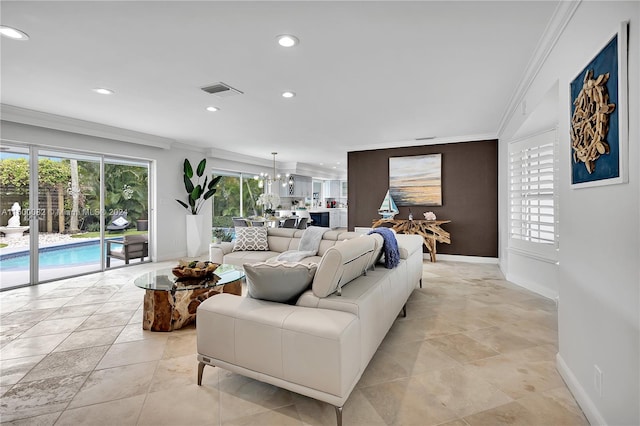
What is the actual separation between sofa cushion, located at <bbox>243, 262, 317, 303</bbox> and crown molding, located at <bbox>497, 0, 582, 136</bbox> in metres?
2.29

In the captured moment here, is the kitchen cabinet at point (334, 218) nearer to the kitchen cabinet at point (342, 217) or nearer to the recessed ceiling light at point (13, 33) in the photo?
the kitchen cabinet at point (342, 217)

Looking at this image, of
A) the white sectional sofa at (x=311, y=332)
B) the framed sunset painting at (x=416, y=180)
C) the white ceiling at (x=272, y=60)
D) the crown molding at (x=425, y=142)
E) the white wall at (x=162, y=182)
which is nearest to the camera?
the white sectional sofa at (x=311, y=332)

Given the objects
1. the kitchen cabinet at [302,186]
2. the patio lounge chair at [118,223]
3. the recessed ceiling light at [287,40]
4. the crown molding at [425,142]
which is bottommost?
the patio lounge chair at [118,223]

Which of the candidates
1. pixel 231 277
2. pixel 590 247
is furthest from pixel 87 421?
pixel 590 247

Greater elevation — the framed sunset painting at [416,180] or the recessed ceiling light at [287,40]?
the recessed ceiling light at [287,40]

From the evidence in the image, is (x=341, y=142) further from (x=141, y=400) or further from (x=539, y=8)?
(x=141, y=400)

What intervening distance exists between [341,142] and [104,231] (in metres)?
4.66

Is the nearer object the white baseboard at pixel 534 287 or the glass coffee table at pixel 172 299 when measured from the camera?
the glass coffee table at pixel 172 299

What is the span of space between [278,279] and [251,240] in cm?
302

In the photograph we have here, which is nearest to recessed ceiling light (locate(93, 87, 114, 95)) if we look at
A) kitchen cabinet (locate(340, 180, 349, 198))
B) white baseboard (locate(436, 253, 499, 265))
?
white baseboard (locate(436, 253, 499, 265))

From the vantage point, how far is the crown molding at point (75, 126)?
13.5 feet

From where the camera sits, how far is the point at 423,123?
5.03 metres

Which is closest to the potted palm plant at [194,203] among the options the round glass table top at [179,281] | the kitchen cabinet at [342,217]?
the round glass table top at [179,281]

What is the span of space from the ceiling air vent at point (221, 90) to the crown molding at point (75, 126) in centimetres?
260
